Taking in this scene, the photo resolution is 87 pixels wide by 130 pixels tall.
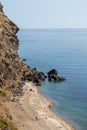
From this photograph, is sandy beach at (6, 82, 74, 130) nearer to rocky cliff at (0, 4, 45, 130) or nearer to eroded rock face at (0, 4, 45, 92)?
rocky cliff at (0, 4, 45, 130)

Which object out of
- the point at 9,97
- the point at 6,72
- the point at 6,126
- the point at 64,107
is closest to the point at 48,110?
the point at 64,107

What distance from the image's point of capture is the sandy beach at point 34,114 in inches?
2808

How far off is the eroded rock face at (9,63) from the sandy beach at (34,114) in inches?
213

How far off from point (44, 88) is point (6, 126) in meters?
65.3

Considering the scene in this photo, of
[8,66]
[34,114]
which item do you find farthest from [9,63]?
[34,114]

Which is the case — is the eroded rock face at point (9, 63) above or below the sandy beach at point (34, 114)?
above

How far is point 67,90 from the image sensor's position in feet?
372

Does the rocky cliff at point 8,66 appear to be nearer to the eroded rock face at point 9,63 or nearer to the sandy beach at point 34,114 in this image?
the eroded rock face at point 9,63

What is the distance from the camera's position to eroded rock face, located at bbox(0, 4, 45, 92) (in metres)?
92.9

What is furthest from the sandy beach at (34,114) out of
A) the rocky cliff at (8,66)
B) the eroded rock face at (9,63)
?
the eroded rock face at (9,63)

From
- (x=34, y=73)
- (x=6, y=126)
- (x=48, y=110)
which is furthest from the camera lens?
(x=34, y=73)

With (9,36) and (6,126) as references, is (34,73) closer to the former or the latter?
(9,36)

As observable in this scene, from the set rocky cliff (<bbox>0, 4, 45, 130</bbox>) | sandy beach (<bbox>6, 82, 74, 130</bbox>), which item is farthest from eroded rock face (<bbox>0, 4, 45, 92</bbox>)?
sandy beach (<bbox>6, 82, 74, 130</bbox>)

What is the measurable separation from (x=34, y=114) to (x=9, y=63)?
21424 millimetres
